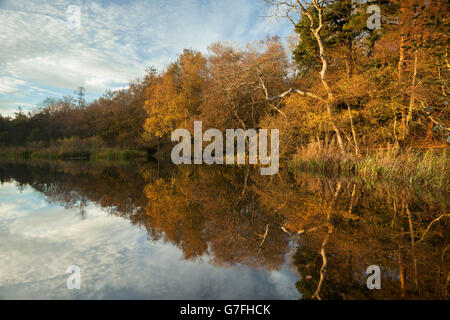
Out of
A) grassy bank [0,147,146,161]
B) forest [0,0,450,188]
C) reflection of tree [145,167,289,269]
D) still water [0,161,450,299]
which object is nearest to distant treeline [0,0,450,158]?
forest [0,0,450,188]

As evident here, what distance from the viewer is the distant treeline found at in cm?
886

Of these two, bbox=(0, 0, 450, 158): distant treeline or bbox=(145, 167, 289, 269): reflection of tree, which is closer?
bbox=(145, 167, 289, 269): reflection of tree

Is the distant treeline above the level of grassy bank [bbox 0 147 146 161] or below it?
above

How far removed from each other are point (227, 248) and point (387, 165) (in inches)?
275

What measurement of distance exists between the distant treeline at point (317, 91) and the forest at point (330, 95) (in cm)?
6

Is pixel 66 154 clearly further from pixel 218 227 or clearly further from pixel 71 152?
pixel 218 227

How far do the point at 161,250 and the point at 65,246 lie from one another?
3.45 feet

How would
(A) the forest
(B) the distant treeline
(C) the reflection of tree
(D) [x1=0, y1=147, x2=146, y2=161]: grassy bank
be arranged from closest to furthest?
1. (C) the reflection of tree
2. (A) the forest
3. (B) the distant treeline
4. (D) [x1=0, y1=147, x2=146, y2=161]: grassy bank

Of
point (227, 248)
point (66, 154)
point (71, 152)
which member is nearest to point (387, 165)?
point (227, 248)

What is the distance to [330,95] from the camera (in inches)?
436

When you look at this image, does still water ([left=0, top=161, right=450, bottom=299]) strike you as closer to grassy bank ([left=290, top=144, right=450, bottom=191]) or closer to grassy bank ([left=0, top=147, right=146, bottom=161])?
grassy bank ([left=290, top=144, right=450, bottom=191])

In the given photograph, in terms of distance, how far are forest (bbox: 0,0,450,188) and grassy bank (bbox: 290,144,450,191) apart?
0.04 meters
